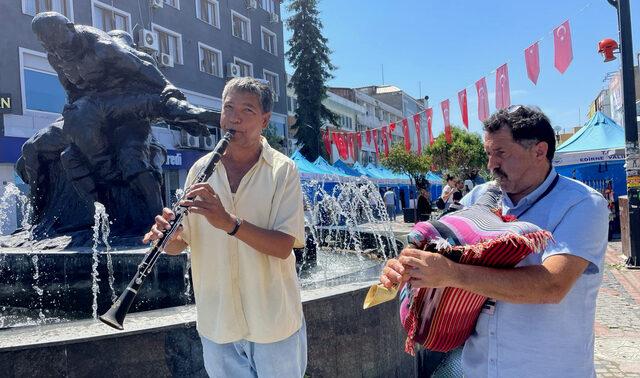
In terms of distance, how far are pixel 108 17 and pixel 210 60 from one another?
6.87m

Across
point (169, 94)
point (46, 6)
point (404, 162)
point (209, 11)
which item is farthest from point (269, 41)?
point (169, 94)

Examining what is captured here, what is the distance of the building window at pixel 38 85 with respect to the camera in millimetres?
17031

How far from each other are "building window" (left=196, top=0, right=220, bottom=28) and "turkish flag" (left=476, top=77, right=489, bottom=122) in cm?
1783

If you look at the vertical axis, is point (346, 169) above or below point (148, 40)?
below

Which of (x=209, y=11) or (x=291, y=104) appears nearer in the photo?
(x=209, y=11)

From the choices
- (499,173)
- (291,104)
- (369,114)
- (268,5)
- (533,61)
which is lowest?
(499,173)

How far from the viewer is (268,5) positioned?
32844 millimetres

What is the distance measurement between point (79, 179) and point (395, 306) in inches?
179

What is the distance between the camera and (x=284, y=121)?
33.2 meters

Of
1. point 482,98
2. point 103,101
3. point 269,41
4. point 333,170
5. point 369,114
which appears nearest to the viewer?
point 103,101

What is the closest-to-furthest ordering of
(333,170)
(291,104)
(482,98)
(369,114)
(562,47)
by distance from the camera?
(562,47), (482,98), (333,170), (291,104), (369,114)

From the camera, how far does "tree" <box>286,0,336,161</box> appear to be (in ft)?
108

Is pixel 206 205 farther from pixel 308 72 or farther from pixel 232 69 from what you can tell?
pixel 308 72

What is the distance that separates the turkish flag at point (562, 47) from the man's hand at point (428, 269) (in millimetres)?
9158
